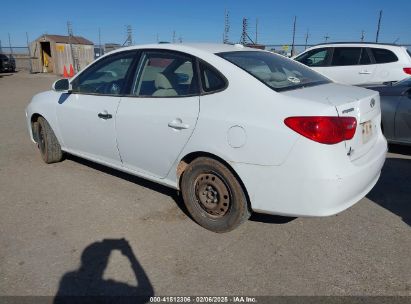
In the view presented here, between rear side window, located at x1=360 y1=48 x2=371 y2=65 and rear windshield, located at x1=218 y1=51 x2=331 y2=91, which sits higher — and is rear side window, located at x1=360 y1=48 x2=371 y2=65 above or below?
below

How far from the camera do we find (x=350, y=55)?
29.1 ft

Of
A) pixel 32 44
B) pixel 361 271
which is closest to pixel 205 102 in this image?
pixel 361 271

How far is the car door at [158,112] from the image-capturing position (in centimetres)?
331

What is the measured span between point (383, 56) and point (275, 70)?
6.20m

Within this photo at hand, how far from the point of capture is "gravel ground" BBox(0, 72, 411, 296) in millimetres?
2668

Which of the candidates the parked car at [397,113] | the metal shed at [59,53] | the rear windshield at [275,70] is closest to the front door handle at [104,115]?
the rear windshield at [275,70]

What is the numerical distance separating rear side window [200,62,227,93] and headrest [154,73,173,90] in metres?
0.42

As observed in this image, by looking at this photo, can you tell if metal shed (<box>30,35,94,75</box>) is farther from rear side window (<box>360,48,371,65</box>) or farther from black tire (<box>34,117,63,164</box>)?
black tire (<box>34,117,63,164</box>)

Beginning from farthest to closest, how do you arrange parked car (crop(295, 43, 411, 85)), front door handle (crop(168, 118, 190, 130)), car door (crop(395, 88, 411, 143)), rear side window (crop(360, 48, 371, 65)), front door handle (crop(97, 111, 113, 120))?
rear side window (crop(360, 48, 371, 65)), parked car (crop(295, 43, 411, 85)), car door (crop(395, 88, 411, 143)), front door handle (crop(97, 111, 113, 120)), front door handle (crop(168, 118, 190, 130))

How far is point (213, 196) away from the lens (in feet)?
11.0

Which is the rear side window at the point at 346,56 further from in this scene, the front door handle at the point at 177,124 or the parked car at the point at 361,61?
the front door handle at the point at 177,124

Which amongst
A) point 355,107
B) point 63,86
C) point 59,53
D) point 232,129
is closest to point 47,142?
point 63,86

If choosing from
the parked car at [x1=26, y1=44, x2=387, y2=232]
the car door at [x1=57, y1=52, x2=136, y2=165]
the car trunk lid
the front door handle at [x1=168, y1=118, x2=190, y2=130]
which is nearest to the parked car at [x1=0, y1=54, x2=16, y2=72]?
the car door at [x1=57, y1=52, x2=136, y2=165]

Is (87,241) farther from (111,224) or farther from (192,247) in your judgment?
(192,247)
